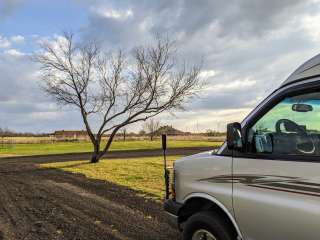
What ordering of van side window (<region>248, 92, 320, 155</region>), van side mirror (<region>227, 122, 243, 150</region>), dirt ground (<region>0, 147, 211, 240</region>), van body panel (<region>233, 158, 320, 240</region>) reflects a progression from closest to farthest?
van body panel (<region>233, 158, 320, 240</region>) → van side window (<region>248, 92, 320, 155</region>) → van side mirror (<region>227, 122, 243, 150</region>) → dirt ground (<region>0, 147, 211, 240</region>)

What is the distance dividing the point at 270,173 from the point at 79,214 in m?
6.54

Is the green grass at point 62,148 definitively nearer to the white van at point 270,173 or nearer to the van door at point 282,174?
the white van at point 270,173

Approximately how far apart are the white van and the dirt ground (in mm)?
2913

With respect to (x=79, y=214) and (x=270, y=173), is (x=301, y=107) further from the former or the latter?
(x=79, y=214)

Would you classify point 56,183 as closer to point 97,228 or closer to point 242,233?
point 97,228

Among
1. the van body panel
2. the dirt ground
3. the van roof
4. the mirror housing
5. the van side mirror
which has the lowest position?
the dirt ground

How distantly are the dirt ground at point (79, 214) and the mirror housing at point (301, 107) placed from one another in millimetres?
4043

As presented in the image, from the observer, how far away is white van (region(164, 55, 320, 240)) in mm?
4395

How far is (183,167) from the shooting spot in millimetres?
6242

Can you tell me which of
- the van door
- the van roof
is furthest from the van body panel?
the van roof

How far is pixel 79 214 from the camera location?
34.6ft

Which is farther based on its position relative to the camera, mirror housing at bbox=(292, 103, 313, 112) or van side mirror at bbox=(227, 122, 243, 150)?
van side mirror at bbox=(227, 122, 243, 150)

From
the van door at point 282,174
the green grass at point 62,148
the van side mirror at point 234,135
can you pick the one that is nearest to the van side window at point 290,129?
the van door at point 282,174

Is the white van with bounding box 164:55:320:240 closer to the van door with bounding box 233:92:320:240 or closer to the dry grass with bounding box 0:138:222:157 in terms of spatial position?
the van door with bounding box 233:92:320:240
